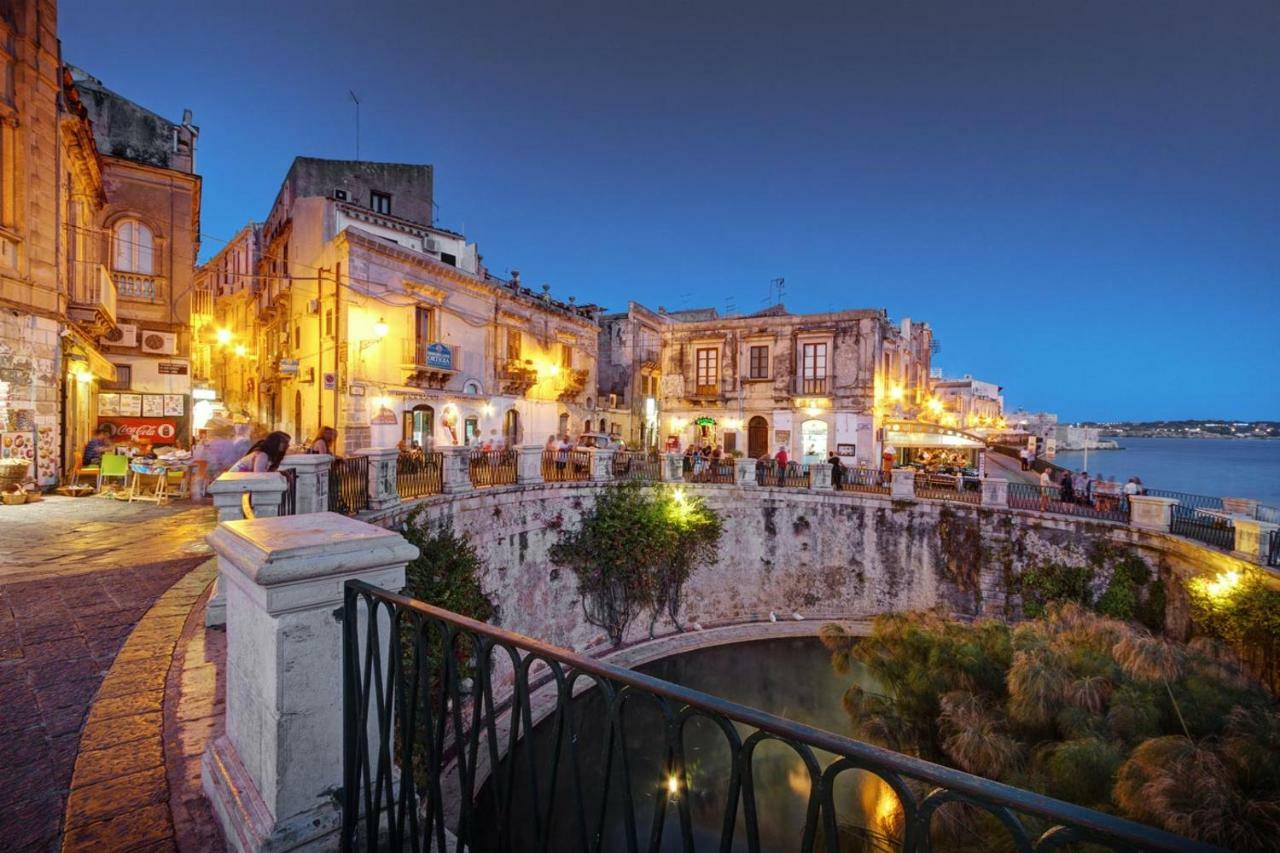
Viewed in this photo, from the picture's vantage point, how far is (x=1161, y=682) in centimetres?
813

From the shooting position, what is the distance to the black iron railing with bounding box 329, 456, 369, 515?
8.82m

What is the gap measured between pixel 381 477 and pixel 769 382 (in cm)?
1870

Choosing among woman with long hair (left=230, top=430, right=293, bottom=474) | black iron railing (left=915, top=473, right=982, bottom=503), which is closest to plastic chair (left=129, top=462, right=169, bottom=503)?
woman with long hair (left=230, top=430, right=293, bottom=474)

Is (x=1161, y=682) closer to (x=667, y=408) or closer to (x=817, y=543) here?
(x=817, y=543)

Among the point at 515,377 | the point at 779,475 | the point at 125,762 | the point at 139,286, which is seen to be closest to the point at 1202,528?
the point at 779,475

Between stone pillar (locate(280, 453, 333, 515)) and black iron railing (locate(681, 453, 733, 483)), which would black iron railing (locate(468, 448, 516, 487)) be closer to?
stone pillar (locate(280, 453, 333, 515))

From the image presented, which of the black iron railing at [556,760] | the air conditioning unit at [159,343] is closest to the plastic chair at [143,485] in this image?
the air conditioning unit at [159,343]

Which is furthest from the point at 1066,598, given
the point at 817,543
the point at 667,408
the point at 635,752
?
the point at 667,408

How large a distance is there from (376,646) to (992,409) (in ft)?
225

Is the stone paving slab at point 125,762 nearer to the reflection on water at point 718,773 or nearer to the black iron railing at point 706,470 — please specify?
the reflection on water at point 718,773

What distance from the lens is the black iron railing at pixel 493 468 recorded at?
13.1m

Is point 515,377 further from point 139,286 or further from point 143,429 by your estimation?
point 139,286

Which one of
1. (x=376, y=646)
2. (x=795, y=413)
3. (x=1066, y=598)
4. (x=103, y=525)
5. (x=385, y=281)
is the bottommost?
(x=1066, y=598)

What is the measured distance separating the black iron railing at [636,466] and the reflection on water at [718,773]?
16.7ft
